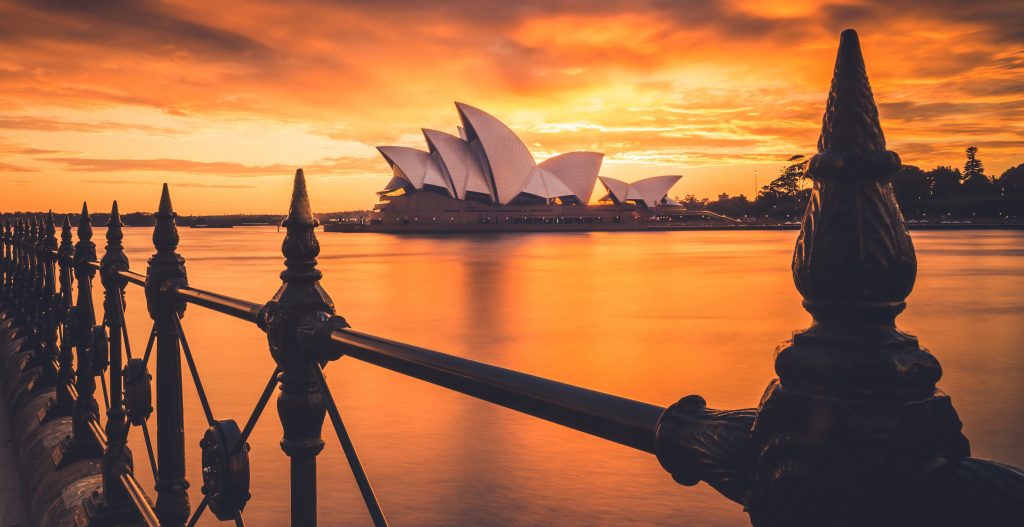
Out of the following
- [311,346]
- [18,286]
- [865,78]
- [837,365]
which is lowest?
[18,286]

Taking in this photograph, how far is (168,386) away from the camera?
2.71m

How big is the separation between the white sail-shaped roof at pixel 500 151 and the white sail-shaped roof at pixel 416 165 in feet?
19.4

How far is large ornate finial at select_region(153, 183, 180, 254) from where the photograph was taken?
278cm

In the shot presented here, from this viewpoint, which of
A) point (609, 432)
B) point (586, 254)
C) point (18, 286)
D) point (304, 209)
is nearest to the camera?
point (609, 432)

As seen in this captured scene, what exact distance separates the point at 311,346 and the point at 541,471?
776 cm

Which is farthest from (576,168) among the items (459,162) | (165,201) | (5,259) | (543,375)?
(165,201)

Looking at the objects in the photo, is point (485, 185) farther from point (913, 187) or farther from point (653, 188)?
point (913, 187)

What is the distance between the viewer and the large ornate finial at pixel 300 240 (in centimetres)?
171

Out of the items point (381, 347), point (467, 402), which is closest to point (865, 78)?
point (381, 347)

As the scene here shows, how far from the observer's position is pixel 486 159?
3155 inches

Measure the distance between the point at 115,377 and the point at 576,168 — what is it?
89.7 meters

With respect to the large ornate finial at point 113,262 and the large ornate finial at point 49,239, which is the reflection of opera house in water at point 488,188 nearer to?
the large ornate finial at point 49,239

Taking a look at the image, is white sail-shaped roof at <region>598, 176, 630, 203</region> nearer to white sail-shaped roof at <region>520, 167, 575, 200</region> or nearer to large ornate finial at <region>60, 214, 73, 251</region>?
white sail-shaped roof at <region>520, 167, 575, 200</region>

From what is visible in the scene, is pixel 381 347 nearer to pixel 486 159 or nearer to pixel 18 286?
pixel 18 286
